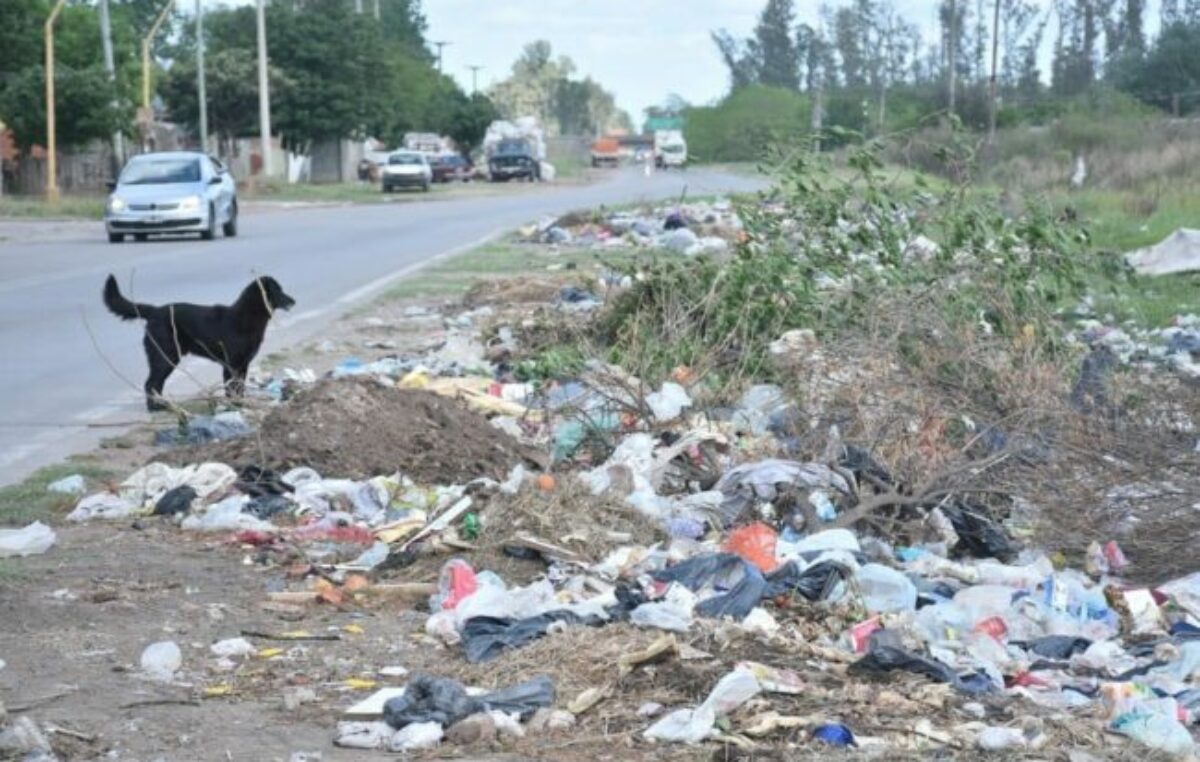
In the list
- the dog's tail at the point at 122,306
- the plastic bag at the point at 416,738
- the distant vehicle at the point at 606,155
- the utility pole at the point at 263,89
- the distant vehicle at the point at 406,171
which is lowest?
the distant vehicle at the point at 606,155

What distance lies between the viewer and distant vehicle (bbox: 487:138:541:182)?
7812cm

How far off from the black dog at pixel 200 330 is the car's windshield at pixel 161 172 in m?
19.9

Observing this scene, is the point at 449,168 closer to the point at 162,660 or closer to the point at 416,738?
the point at 162,660

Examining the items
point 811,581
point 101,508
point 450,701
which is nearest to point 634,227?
point 101,508

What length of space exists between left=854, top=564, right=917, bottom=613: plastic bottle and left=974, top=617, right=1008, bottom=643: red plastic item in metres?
0.28

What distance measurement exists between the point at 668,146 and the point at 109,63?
189ft

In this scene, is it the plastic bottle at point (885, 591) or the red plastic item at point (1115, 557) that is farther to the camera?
the red plastic item at point (1115, 557)

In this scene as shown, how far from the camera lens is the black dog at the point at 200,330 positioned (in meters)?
11.5

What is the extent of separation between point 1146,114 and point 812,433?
4649 centimetres

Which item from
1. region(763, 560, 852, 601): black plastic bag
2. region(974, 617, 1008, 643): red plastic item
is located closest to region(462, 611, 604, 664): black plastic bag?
region(763, 560, 852, 601): black plastic bag

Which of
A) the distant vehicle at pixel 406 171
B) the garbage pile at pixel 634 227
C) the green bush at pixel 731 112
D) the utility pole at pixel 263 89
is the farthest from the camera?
the green bush at pixel 731 112

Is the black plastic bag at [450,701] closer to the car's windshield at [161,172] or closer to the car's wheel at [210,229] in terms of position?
the car's wheel at [210,229]

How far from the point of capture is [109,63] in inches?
1873

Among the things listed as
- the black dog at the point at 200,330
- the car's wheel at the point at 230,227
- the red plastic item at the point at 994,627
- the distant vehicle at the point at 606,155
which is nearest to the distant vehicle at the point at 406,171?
the car's wheel at the point at 230,227
